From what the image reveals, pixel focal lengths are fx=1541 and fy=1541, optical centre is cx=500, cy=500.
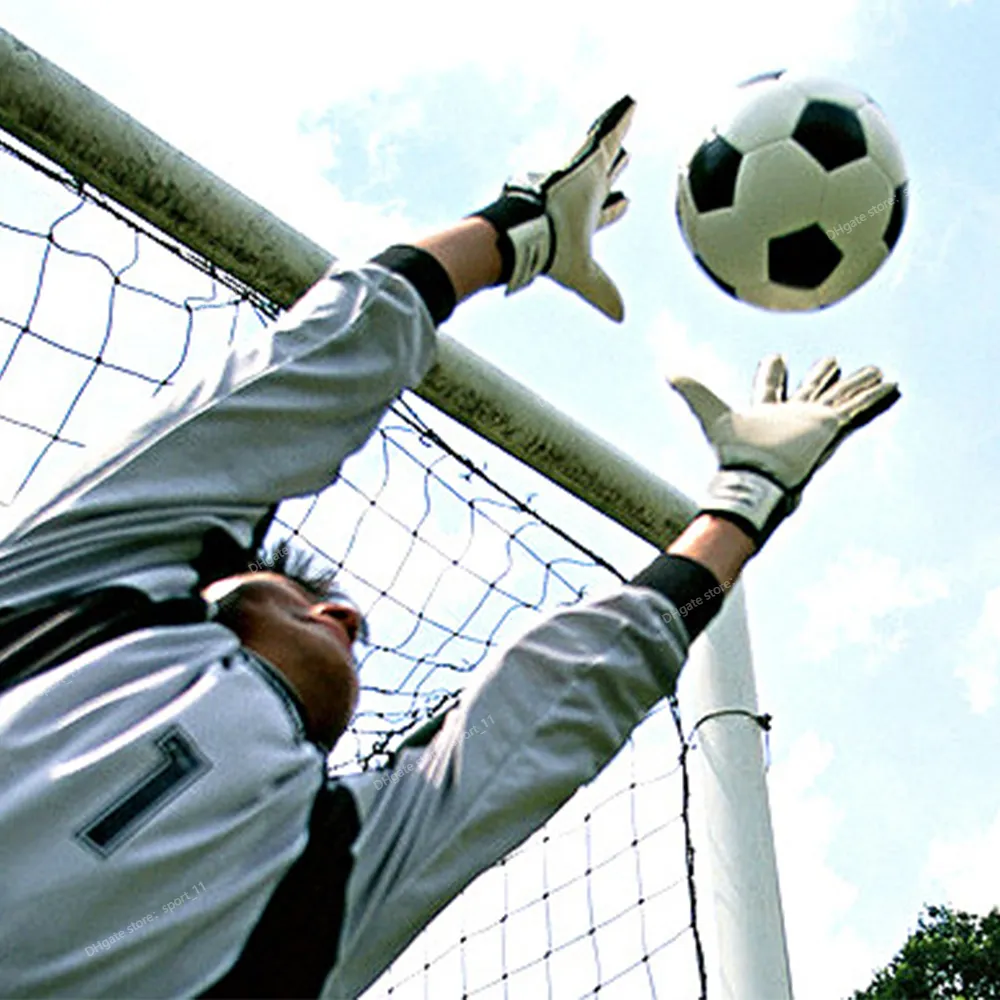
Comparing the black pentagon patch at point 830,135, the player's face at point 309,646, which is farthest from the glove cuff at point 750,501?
the black pentagon patch at point 830,135

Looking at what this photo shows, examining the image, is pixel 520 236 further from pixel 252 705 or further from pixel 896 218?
pixel 896 218

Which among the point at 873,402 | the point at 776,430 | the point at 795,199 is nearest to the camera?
the point at 776,430

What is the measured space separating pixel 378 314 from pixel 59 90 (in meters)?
1.31

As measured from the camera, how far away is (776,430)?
2.09 m

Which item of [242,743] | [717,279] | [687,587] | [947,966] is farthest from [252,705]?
[947,966]

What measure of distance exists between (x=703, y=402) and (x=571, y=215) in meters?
0.32

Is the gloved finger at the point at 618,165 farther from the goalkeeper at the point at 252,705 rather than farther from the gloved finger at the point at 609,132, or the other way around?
the goalkeeper at the point at 252,705

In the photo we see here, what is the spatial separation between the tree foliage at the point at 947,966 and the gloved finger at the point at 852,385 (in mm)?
26371

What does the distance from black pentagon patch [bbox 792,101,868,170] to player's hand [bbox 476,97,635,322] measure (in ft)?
2.18

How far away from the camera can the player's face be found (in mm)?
1647

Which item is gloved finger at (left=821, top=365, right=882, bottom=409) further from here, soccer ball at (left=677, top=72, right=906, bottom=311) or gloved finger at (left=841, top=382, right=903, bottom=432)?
soccer ball at (left=677, top=72, right=906, bottom=311)

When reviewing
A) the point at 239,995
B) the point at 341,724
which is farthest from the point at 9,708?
the point at 341,724

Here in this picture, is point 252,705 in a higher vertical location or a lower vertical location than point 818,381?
lower

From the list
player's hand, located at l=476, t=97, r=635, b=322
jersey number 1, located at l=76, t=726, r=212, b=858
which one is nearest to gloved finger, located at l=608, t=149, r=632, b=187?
player's hand, located at l=476, t=97, r=635, b=322
